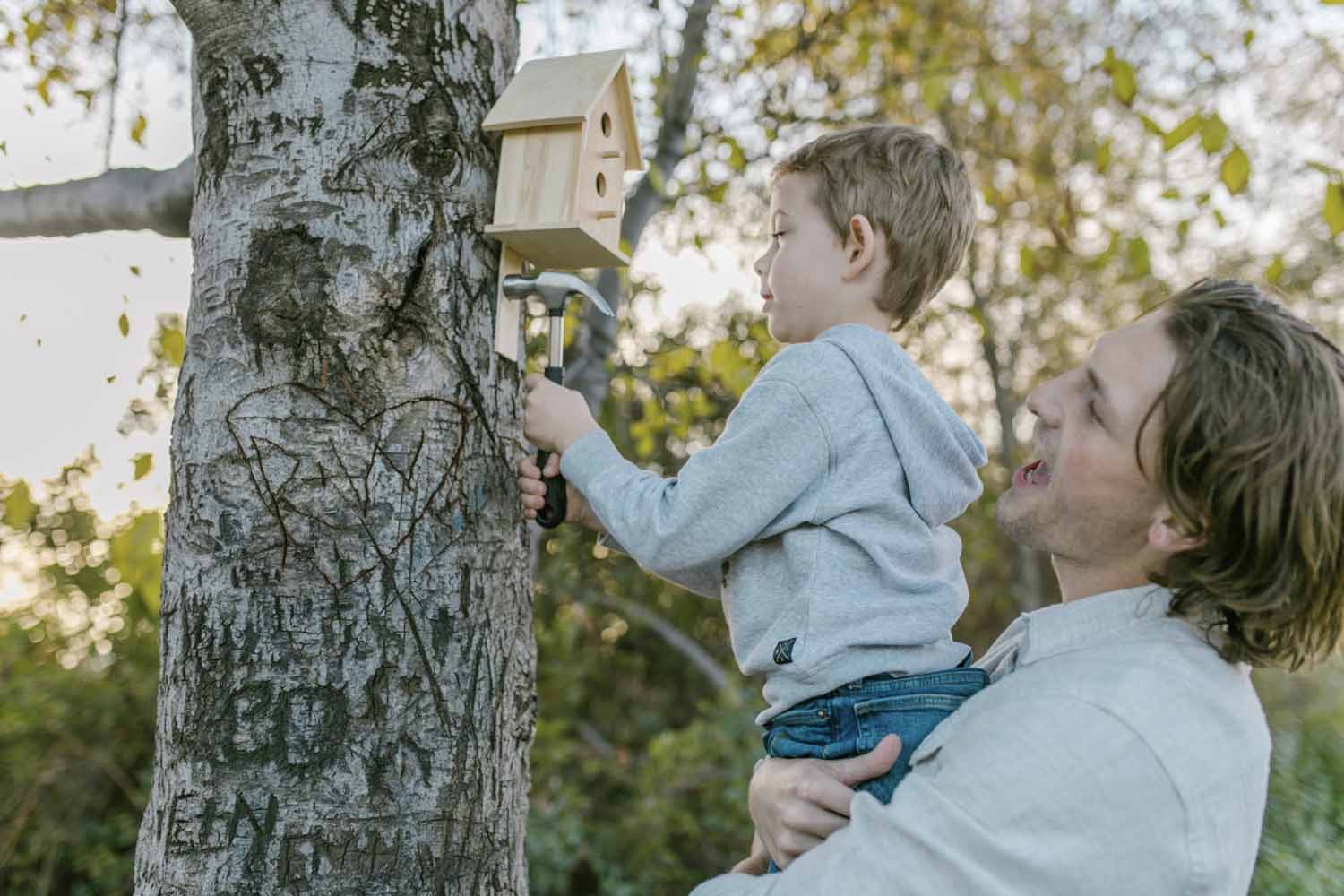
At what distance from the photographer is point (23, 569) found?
4.90 metres

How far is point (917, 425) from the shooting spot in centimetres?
171

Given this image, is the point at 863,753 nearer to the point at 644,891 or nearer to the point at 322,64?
the point at 322,64

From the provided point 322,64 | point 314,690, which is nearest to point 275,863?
point 314,690

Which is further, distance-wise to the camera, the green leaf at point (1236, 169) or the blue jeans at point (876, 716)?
the green leaf at point (1236, 169)

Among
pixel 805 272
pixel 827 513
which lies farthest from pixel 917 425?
pixel 805 272

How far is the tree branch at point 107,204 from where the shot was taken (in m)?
1.87

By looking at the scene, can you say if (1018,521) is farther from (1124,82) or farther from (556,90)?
(1124,82)

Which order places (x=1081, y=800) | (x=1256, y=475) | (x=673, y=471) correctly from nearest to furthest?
(x=1081, y=800) < (x=1256, y=475) < (x=673, y=471)

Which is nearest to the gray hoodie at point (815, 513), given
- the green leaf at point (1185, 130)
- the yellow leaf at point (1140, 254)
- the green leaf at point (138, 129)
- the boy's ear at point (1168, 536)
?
the boy's ear at point (1168, 536)

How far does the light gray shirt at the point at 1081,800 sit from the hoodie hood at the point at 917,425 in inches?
17.2

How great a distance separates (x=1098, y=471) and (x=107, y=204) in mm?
1682

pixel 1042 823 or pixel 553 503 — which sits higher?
pixel 553 503

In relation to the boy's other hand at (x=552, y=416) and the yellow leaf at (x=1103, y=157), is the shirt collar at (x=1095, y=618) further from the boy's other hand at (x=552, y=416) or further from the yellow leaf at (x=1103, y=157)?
the yellow leaf at (x=1103, y=157)

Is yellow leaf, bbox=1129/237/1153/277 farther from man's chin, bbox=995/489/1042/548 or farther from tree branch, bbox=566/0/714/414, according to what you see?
man's chin, bbox=995/489/1042/548
